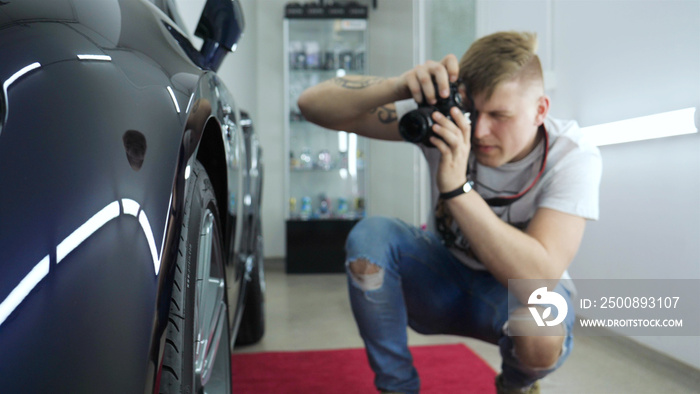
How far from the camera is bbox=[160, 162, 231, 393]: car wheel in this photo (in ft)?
1.76

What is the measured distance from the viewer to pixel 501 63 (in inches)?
47.1

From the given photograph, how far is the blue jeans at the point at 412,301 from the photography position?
120cm

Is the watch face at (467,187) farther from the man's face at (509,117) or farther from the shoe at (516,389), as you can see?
the shoe at (516,389)

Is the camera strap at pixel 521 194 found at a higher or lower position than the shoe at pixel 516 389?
higher

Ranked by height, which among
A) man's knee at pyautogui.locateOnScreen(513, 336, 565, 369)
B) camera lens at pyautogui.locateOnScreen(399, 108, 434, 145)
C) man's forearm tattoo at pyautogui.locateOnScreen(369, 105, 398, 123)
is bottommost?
man's knee at pyautogui.locateOnScreen(513, 336, 565, 369)

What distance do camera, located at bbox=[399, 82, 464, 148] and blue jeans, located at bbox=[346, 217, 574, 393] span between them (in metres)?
0.27

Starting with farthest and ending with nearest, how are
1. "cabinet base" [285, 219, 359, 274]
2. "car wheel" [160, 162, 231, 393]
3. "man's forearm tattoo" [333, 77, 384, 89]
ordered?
"cabinet base" [285, 219, 359, 274]
"man's forearm tattoo" [333, 77, 384, 89]
"car wheel" [160, 162, 231, 393]

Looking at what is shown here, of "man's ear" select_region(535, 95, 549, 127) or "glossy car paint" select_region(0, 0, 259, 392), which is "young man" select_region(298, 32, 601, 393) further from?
"glossy car paint" select_region(0, 0, 259, 392)

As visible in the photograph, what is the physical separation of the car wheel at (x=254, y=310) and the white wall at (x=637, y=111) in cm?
123

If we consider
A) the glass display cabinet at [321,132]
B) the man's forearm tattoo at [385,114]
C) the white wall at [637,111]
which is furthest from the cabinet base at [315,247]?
the man's forearm tattoo at [385,114]

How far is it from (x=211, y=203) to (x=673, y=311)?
149cm

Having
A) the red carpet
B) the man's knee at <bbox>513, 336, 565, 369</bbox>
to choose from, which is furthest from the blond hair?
the red carpet

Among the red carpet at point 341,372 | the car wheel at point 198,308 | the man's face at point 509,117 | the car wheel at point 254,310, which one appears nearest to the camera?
the car wheel at point 198,308

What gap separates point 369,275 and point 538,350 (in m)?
0.38
